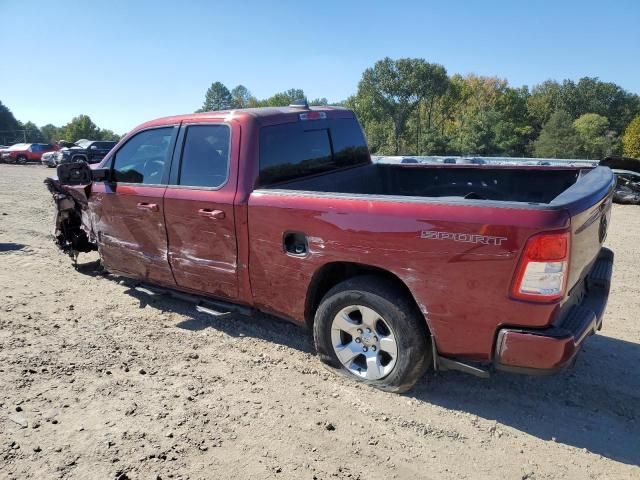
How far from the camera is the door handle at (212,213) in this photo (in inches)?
151

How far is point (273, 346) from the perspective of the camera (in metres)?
4.11

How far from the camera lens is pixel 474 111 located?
78.2 meters

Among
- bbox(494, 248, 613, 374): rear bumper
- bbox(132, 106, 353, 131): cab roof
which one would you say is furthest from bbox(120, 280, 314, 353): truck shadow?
bbox(132, 106, 353, 131): cab roof

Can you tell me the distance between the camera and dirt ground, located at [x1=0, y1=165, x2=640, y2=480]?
2.67 meters

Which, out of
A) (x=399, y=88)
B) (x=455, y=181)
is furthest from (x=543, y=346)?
(x=399, y=88)

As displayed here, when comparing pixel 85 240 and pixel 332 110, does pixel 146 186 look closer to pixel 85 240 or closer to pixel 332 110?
pixel 332 110

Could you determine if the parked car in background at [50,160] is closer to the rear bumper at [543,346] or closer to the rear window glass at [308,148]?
the rear window glass at [308,148]

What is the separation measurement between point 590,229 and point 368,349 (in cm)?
161

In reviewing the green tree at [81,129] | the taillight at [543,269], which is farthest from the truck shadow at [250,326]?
the green tree at [81,129]

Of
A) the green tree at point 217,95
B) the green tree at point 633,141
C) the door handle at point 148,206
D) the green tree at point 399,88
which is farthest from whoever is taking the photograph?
the green tree at point 217,95

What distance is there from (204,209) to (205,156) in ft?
1.62

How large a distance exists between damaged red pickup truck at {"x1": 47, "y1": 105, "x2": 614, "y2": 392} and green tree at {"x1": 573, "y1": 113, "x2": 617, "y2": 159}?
221 feet

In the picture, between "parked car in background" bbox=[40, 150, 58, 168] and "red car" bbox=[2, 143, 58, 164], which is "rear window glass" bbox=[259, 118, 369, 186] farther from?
"red car" bbox=[2, 143, 58, 164]

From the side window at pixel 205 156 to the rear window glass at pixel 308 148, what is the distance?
34 cm
